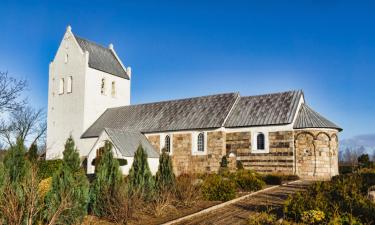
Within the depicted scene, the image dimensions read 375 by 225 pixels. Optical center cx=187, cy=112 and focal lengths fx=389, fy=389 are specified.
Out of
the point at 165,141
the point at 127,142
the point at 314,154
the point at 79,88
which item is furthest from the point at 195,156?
the point at 79,88

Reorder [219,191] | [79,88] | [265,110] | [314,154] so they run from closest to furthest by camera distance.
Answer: [219,191]
[314,154]
[265,110]
[79,88]

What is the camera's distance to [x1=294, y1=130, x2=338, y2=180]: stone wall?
23.2 meters

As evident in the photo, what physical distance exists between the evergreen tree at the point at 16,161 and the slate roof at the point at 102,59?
64.1ft

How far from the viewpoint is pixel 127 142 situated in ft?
84.0

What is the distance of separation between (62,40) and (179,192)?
2476 centimetres

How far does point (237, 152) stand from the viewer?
2528cm

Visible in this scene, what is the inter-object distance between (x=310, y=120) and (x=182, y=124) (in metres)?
8.70

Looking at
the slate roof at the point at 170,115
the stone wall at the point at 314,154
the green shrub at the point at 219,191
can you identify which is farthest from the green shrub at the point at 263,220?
the slate roof at the point at 170,115

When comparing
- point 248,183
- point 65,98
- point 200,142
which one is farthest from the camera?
point 65,98

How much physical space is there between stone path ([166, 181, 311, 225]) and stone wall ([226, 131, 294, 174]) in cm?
839

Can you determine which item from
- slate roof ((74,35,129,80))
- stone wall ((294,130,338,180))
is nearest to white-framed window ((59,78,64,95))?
slate roof ((74,35,129,80))

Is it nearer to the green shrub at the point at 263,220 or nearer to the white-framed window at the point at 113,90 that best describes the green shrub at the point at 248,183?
the green shrub at the point at 263,220

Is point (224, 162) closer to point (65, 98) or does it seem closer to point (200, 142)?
point (200, 142)

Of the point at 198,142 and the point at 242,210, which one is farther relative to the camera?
the point at 198,142
